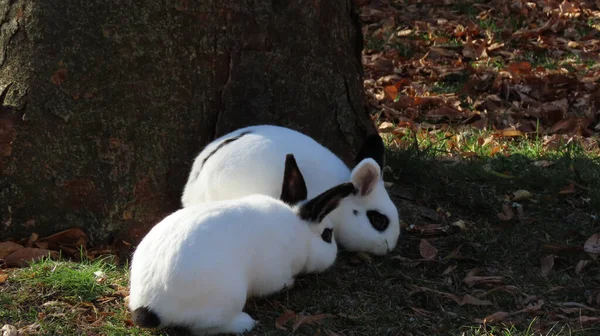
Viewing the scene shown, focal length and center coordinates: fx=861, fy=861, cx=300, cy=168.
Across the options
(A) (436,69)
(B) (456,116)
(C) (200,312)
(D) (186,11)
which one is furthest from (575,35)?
(C) (200,312)

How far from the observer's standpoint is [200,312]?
3.49m

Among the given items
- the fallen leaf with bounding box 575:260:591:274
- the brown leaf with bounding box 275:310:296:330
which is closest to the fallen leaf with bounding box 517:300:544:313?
the fallen leaf with bounding box 575:260:591:274

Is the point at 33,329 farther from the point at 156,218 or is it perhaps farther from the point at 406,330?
the point at 406,330

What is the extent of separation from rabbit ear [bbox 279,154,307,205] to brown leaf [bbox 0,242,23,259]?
141cm

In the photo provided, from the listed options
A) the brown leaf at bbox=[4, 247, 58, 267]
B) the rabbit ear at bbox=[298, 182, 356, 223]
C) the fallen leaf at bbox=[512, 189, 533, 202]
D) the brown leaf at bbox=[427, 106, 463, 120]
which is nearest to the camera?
the rabbit ear at bbox=[298, 182, 356, 223]

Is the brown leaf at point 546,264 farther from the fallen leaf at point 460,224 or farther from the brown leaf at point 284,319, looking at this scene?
the brown leaf at point 284,319

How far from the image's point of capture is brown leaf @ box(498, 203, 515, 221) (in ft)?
16.3

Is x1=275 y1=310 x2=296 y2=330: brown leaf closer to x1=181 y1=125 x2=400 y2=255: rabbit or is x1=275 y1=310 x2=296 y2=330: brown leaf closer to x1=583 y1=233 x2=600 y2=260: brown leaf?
x1=181 y1=125 x2=400 y2=255: rabbit

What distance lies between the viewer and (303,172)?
445cm

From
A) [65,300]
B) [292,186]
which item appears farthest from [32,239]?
[292,186]

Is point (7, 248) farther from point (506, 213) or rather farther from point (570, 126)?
point (570, 126)

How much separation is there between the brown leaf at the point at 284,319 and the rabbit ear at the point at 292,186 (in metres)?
0.54

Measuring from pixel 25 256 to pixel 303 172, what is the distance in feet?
4.80

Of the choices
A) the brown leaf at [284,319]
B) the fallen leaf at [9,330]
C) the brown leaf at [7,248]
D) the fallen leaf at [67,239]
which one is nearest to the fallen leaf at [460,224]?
the brown leaf at [284,319]
